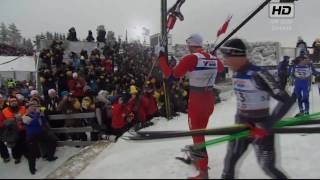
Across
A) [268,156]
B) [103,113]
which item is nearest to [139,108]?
[103,113]

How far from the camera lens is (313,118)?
5.67 m

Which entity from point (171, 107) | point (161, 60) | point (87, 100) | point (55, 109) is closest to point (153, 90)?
point (171, 107)

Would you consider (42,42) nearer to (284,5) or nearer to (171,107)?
(171,107)

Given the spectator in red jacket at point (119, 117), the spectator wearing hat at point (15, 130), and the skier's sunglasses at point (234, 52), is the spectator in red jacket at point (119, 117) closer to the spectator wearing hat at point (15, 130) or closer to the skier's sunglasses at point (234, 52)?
the spectator wearing hat at point (15, 130)

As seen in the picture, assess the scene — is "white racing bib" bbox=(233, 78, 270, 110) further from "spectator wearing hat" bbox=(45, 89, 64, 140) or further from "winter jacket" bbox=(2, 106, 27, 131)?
"spectator wearing hat" bbox=(45, 89, 64, 140)

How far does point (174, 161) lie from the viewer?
611 cm

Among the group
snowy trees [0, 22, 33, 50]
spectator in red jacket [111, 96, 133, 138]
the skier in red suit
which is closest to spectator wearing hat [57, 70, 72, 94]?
spectator in red jacket [111, 96, 133, 138]

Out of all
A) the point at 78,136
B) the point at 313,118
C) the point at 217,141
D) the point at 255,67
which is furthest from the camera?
the point at 78,136

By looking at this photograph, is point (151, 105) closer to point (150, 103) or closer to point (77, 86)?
point (150, 103)

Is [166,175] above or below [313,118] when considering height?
below

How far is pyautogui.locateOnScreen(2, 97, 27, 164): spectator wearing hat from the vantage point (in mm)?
9023

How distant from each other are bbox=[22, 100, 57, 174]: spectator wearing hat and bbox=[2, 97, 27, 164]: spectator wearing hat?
596 mm

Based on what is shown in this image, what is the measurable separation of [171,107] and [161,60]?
6.77m

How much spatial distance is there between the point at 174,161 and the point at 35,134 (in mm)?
3858
